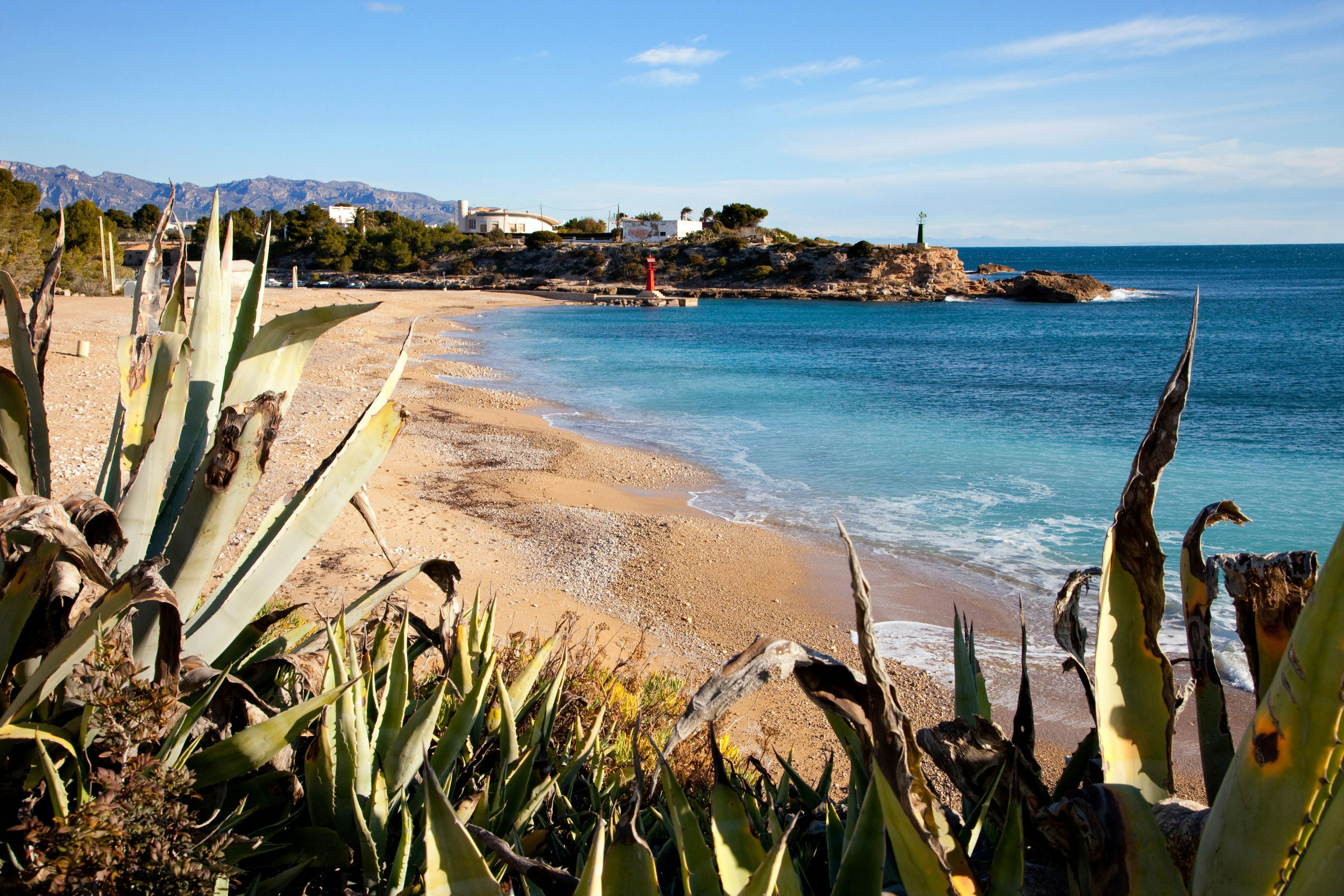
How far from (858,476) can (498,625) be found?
8.51 m

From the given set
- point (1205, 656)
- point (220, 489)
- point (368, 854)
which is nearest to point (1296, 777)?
point (1205, 656)

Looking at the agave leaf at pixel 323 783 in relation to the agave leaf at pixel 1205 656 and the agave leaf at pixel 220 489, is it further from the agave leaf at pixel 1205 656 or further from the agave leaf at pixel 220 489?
the agave leaf at pixel 1205 656

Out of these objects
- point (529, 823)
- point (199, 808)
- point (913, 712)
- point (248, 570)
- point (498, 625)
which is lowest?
point (913, 712)

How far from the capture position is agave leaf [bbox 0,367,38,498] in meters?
1.87

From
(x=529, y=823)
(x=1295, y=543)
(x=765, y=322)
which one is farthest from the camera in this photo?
(x=765, y=322)

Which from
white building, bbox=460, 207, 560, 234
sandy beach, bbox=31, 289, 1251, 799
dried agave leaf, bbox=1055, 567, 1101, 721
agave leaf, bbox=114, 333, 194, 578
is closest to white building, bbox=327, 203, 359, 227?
white building, bbox=460, 207, 560, 234

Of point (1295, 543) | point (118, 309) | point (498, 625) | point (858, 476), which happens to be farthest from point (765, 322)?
point (498, 625)

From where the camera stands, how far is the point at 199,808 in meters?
1.87

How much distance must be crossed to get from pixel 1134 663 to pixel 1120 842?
34 centimetres

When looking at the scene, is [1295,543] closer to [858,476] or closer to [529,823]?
[858,476]

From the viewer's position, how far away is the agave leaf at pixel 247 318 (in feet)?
7.47

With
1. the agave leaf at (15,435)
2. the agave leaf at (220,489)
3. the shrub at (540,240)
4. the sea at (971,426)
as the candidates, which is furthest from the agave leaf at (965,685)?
the shrub at (540,240)

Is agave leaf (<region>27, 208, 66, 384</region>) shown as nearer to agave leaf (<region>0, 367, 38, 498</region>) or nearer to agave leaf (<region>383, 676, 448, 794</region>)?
agave leaf (<region>0, 367, 38, 498</region>)

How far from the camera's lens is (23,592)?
168cm
